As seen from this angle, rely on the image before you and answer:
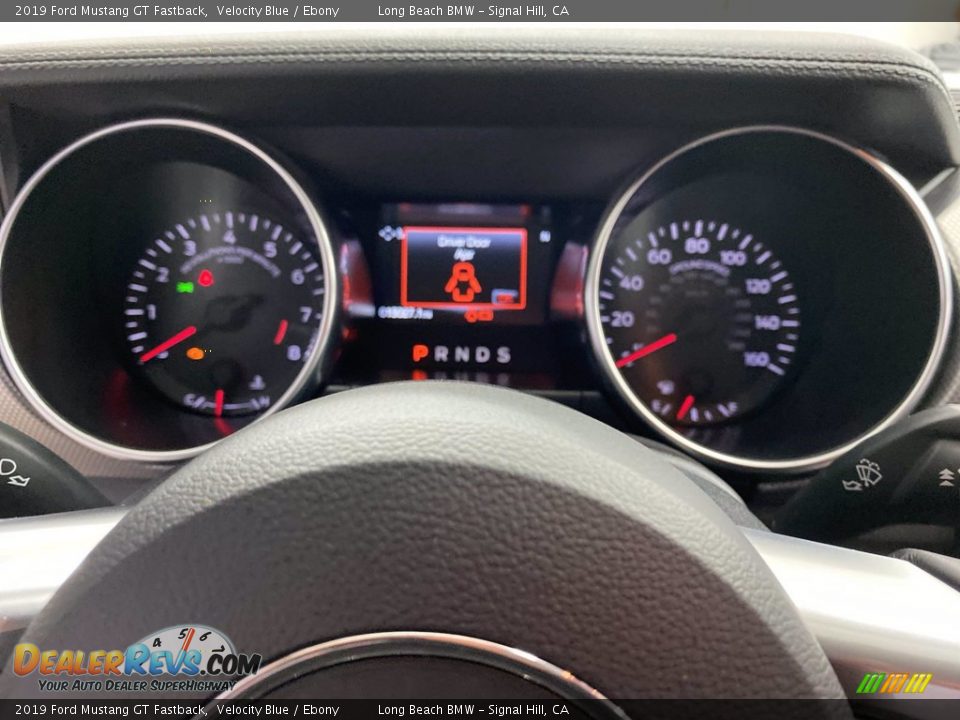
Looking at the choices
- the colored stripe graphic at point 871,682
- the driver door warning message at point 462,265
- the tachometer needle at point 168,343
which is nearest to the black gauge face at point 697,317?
the driver door warning message at point 462,265

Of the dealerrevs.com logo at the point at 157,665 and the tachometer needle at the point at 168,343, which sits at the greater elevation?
the dealerrevs.com logo at the point at 157,665

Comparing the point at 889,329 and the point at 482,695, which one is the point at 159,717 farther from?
the point at 889,329

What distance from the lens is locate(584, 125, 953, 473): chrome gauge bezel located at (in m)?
1.23

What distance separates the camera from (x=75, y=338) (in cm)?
141

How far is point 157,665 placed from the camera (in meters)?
0.50

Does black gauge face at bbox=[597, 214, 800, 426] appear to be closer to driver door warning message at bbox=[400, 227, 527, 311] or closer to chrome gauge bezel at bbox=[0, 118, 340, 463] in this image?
driver door warning message at bbox=[400, 227, 527, 311]

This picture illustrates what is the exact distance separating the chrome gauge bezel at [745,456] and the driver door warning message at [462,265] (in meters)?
0.15

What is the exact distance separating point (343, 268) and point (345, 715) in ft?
3.08

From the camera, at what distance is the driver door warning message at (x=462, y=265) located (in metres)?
1.46

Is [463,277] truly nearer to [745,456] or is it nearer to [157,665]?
[745,456]

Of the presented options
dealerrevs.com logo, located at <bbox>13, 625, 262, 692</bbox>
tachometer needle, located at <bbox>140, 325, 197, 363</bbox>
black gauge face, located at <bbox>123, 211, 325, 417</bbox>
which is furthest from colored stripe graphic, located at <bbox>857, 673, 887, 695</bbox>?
tachometer needle, located at <bbox>140, 325, 197, 363</bbox>

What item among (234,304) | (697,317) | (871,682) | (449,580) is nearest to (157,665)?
(449,580)

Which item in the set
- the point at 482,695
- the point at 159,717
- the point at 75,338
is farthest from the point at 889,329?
the point at 75,338

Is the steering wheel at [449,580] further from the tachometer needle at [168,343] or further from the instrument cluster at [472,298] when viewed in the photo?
the tachometer needle at [168,343]
